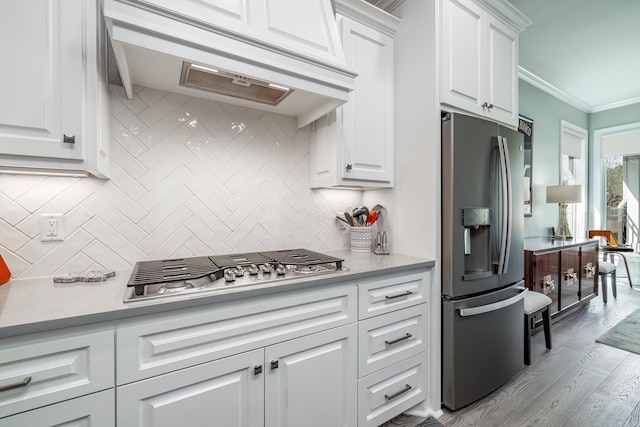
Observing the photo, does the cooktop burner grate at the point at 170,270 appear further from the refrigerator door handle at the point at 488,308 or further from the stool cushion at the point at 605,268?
the stool cushion at the point at 605,268

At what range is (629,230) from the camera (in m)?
4.70

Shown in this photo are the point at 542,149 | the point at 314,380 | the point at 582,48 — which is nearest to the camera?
the point at 314,380

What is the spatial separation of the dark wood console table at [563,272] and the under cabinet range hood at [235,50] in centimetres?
250

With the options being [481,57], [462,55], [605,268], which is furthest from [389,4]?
[605,268]

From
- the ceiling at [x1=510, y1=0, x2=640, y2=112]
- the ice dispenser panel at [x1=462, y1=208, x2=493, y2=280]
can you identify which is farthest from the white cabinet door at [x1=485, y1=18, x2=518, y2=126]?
the ice dispenser panel at [x1=462, y1=208, x2=493, y2=280]

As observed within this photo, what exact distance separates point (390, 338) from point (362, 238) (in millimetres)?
712

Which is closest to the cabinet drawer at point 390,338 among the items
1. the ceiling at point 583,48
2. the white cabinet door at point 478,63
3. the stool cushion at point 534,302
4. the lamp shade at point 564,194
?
the stool cushion at point 534,302

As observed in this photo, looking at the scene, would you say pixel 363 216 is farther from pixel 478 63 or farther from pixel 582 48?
pixel 582 48

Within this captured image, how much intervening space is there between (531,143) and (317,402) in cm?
395

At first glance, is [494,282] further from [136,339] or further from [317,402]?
[136,339]

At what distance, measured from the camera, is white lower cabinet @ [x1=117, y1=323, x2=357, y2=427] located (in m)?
0.99

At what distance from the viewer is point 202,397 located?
1.06 meters

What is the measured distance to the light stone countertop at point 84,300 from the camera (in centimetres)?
83

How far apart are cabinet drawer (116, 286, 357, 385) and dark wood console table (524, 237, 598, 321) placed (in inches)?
90.2
